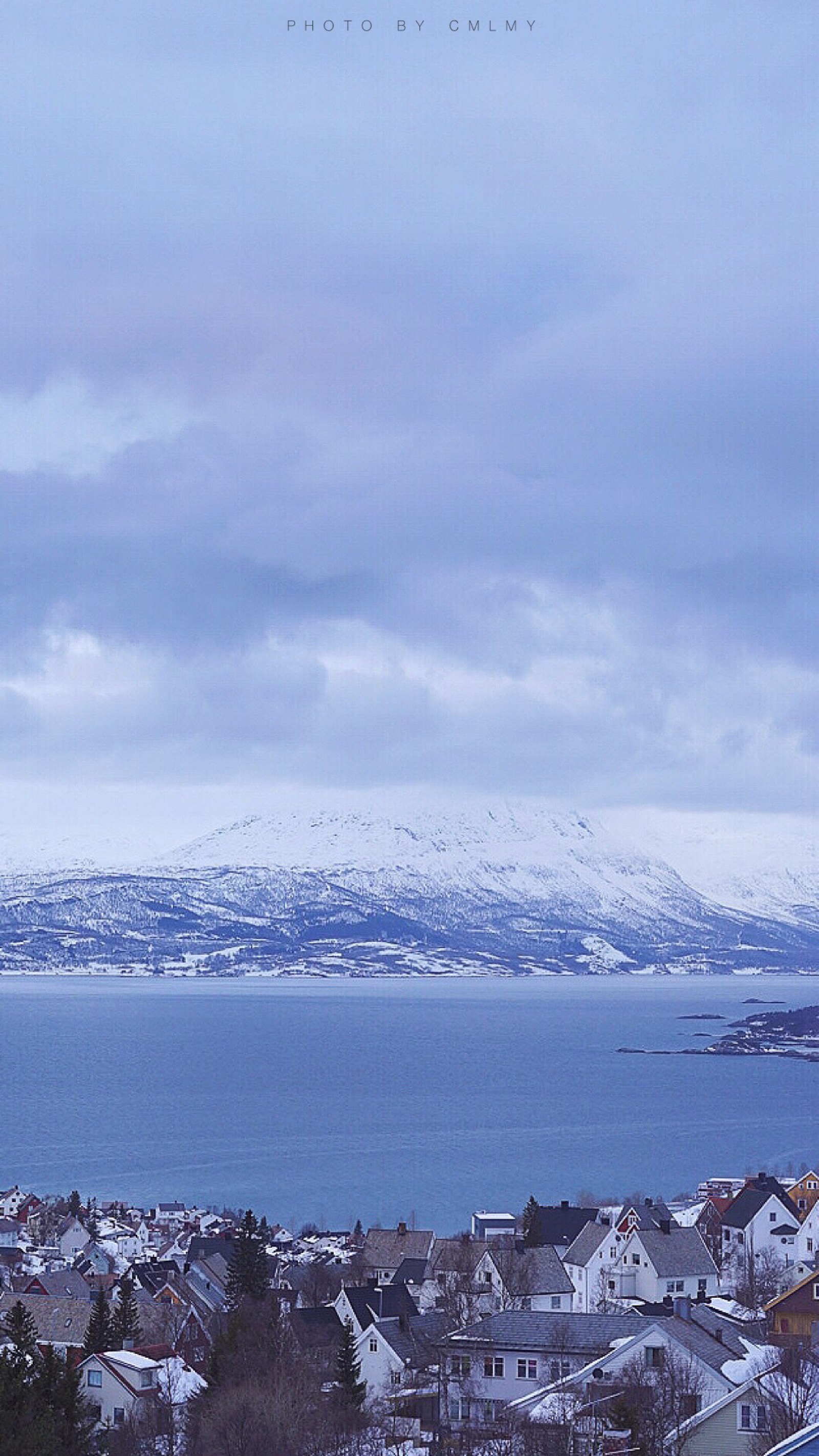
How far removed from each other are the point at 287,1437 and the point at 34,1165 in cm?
5273

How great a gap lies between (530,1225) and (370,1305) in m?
11.3

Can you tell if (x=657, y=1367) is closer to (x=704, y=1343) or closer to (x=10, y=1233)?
(x=704, y=1343)

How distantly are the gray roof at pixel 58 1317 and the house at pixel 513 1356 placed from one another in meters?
7.91

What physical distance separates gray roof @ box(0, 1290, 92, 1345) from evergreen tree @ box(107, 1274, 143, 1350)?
0.58 meters

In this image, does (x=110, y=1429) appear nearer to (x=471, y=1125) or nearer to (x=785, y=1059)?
(x=471, y=1125)

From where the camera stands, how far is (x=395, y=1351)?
24672 mm

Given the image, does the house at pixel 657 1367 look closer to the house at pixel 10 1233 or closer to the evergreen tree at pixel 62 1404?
the evergreen tree at pixel 62 1404

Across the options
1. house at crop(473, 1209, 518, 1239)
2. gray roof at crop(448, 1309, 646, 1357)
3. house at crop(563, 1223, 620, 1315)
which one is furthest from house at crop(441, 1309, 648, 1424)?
house at crop(473, 1209, 518, 1239)

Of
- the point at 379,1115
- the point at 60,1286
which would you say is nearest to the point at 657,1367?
the point at 60,1286

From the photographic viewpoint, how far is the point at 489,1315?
80.3ft

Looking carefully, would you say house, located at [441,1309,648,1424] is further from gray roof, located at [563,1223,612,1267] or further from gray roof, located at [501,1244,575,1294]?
gray roof, located at [563,1223,612,1267]

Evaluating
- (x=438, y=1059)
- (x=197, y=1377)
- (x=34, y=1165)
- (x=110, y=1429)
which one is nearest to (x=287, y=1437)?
(x=110, y=1429)

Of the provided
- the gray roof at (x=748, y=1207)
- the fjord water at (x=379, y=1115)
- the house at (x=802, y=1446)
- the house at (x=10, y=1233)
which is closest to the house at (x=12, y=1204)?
the house at (x=10, y=1233)

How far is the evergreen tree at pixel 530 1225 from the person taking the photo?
117 feet
